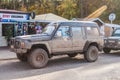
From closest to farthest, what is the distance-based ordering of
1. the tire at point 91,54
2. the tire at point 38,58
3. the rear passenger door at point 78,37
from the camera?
the tire at point 38,58 < the rear passenger door at point 78,37 < the tire at point 91,54

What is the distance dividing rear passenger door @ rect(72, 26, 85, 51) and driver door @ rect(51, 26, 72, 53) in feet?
0.85

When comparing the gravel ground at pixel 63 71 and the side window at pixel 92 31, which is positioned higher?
the side window at pixel 92 31

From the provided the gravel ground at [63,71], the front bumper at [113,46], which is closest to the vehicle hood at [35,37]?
the gravel ground at [63,71]

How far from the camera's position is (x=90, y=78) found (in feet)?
35.5

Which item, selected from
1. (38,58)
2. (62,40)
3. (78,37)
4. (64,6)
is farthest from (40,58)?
(64,6)

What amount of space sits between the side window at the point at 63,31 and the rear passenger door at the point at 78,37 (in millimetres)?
354

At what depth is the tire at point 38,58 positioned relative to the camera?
1290 centimetres

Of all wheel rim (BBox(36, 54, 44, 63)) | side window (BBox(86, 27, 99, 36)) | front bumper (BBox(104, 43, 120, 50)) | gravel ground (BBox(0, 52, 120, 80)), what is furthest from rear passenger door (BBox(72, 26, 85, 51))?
front bumper (BBox(104, 43, 120, 50))

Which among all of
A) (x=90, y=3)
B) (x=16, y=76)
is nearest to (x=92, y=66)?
(x=16, y=76)

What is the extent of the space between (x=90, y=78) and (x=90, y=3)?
127 ft

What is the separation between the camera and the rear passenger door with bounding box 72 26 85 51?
14555 mm

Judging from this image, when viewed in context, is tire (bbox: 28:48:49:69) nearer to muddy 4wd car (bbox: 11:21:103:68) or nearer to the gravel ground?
muddy 4wd car (bbox: 11:21:103:68)

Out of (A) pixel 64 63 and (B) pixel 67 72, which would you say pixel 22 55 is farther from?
(B) pixel 67 72

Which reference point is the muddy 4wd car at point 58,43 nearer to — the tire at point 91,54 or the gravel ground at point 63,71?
the tire at point 91,54
